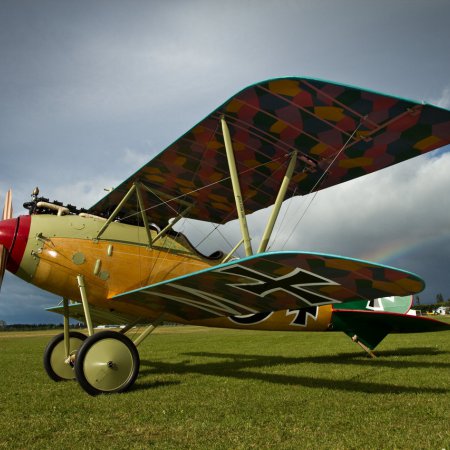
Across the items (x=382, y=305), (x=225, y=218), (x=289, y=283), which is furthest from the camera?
(x=382, y=305)

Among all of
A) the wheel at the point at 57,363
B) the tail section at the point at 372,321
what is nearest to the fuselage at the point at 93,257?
the wheel at the point at 57,363

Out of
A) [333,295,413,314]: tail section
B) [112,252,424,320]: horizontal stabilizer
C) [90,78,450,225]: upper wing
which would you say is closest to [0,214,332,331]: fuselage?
[112,252,424,320]: horizontal stabilizer

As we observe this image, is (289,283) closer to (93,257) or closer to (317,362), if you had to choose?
(93,257)

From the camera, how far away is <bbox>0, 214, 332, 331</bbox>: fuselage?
6.28 m

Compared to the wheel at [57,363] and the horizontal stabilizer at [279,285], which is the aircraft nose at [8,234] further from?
the wheel at [57,363]

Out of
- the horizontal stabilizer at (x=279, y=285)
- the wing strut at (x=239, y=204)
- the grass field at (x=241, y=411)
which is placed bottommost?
the grass field at (x=241, y=411)

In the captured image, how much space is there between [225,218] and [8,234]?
434 centimetres

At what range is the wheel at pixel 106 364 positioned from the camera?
535 centimetres

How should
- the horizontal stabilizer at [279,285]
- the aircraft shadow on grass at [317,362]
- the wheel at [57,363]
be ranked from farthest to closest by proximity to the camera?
the wheel at [57,363]
the aircraft shadow on grass at [317,362]
the horizontal stabilizer at [279,285]

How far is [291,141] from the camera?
6.07 m

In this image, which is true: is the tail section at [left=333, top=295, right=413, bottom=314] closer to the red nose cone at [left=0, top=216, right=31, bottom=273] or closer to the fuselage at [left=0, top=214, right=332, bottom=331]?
the fuselage at [left=0, top=214, right=332, bottom=331]

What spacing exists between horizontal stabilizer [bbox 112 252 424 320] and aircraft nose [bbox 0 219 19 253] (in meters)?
1.79

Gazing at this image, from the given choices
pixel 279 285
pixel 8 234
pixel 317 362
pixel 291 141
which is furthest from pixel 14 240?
pixel 317 362

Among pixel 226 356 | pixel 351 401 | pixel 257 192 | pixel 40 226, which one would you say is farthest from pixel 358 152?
pixel 226 356
